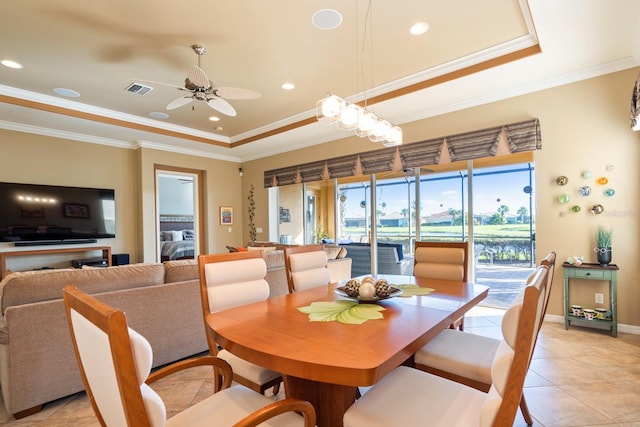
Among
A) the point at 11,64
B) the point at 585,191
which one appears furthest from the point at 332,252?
the point at 11,64

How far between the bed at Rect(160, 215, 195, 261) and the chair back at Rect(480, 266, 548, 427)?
724 cm

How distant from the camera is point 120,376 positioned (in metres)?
0.75

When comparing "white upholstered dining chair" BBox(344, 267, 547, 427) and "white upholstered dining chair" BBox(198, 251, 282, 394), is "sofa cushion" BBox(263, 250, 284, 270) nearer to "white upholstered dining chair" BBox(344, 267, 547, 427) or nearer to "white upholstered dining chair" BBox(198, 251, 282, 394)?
"white upholstered dining chair" BBox(198, 251, 282, 394)

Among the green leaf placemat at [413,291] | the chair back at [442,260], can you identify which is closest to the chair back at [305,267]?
the green leaf placemat at [413,291]

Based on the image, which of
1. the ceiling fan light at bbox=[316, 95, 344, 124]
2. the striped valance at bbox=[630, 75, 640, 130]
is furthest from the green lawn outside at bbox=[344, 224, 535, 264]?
the ceiling fan light at bbox=[316, 95, 344, 124]

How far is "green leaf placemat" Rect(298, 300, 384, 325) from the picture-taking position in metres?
1.46

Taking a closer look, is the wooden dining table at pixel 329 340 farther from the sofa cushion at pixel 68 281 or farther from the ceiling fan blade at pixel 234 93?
the ceiling fan blade at pixel 234 93

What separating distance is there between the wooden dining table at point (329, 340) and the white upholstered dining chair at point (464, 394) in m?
0.12

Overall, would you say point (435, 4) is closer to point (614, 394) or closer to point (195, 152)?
point (614, 394)

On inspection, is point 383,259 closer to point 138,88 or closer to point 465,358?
point 465,358

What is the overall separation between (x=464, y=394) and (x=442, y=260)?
152 centimetres

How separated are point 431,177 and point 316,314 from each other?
4009 millimetres

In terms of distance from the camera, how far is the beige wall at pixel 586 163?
10.5ft

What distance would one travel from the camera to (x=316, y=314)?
1545mm
